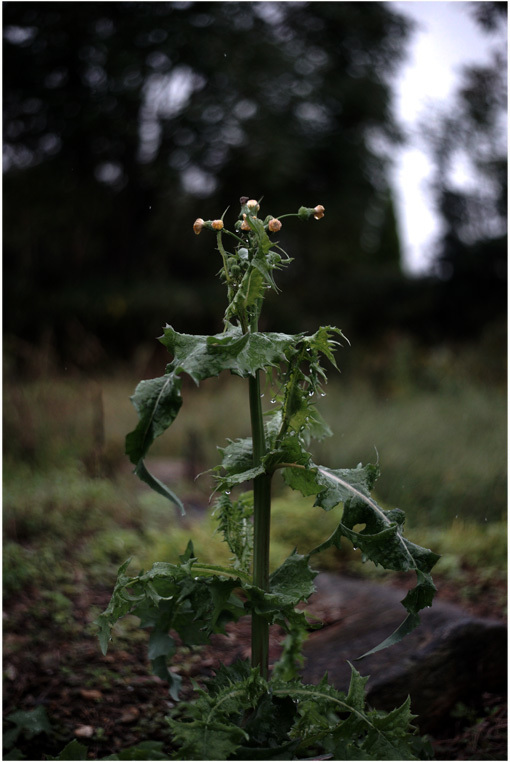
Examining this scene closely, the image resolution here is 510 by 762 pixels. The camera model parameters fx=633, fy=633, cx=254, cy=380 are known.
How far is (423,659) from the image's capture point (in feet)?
7.59

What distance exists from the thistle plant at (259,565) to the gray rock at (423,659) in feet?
2.40

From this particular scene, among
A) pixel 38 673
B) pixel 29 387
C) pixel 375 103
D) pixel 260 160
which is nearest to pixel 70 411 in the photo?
pixel 29 387

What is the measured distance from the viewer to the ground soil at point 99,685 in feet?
7.04

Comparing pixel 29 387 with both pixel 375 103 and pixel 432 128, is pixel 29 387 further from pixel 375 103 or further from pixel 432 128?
pixel 375 103

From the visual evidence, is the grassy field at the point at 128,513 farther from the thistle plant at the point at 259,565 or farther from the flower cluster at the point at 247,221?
the flower cluster at the point at 247,221

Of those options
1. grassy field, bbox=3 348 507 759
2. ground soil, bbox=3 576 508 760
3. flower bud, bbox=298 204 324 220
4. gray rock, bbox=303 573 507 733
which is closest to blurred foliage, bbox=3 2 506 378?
grassy field, bbox=3 348 507 759

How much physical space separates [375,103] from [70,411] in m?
11.9

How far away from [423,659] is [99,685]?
48.6 inches

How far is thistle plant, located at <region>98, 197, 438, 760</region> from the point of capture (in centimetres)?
135

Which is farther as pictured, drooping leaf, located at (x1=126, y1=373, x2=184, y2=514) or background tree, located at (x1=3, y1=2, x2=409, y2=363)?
background tree, located at (x1=3, y1=2, x2=409, y2=363)

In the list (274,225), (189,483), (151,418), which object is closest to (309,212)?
(274,225)

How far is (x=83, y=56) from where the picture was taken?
41.0 feet

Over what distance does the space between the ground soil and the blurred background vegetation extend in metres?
4.09

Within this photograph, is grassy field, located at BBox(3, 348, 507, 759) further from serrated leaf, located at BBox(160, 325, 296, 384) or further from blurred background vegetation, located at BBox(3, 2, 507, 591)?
blurred background vegetation, located at BBox(3, 2, 507, 591)
